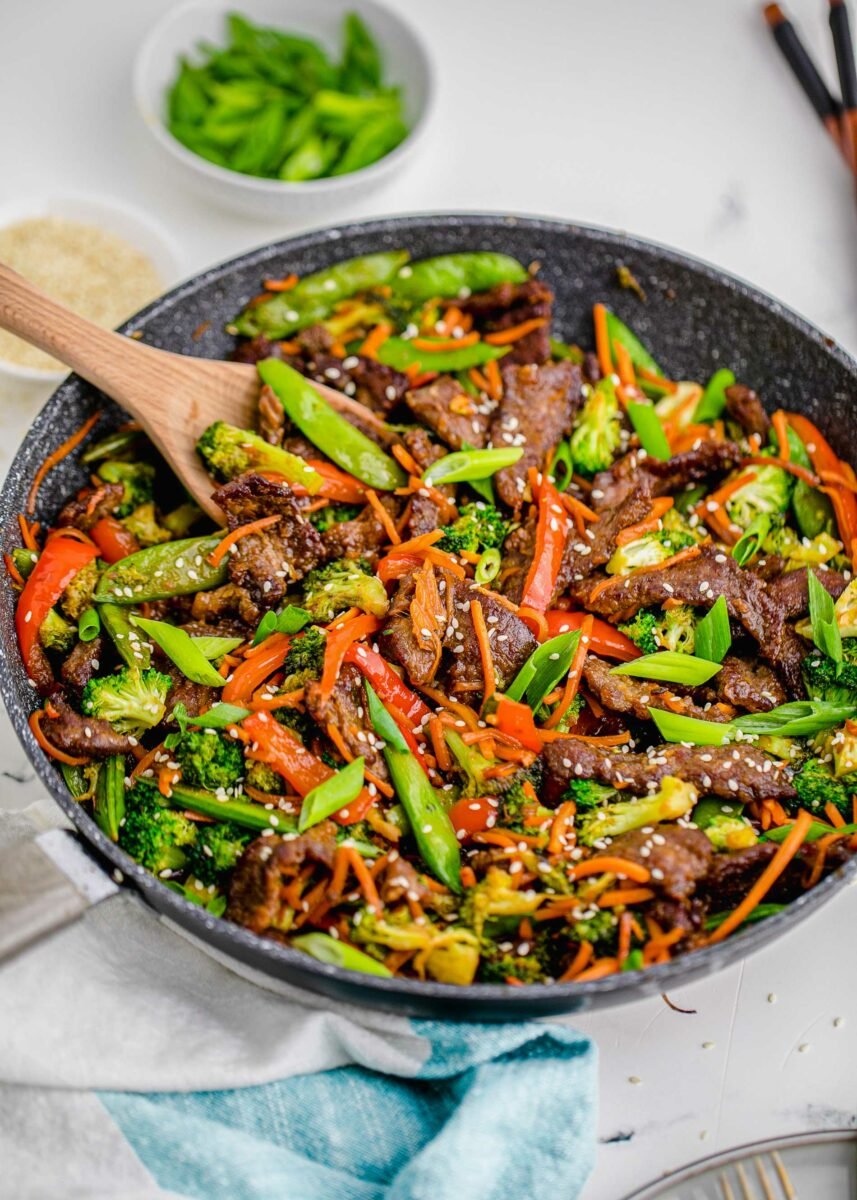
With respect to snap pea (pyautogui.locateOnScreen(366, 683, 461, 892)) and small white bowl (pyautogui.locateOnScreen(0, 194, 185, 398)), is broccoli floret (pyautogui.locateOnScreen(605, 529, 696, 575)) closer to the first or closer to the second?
snap pea (pyautogui.locateOnScreen(366, 683, 461, 892))

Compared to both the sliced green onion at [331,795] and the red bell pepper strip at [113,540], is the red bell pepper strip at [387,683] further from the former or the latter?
the red bell pepper strip at [113,540]

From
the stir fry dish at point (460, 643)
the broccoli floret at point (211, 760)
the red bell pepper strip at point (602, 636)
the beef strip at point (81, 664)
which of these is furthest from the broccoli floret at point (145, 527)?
the red bell pepper strip at point (602, 636)

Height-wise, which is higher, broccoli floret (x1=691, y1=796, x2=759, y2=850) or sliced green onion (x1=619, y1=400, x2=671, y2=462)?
sliced green onion (x1=619, y1=400, x2=671, y2=462)

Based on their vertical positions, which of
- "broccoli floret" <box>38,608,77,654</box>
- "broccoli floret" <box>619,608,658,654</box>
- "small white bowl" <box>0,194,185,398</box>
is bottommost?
"broccoli floret" <box>619,608,658,654</box>

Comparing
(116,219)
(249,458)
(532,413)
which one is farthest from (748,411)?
(116,219)

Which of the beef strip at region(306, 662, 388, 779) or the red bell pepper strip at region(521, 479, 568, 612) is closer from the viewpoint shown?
the beef strip at region(306, 662, 388, 779)

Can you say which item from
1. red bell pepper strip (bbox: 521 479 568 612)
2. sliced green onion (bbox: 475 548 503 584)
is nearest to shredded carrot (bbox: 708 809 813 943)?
red bell pepper strip (bbox: 521 479 568 612)

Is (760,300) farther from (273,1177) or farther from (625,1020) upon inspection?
(273,1177)
